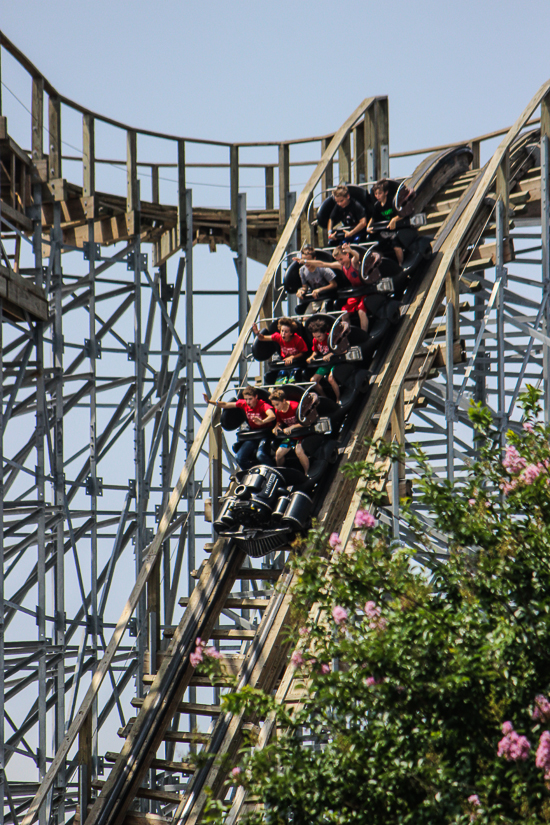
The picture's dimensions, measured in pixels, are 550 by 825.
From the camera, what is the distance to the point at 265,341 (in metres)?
10.6

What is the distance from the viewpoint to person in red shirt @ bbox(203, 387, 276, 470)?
9578 millimetres

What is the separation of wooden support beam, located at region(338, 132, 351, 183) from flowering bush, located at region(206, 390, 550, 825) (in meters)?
7.62

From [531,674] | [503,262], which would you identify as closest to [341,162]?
[503,262]

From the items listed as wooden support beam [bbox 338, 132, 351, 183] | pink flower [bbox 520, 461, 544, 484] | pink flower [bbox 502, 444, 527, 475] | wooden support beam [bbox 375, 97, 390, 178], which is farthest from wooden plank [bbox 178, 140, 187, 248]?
pink flower [bbox 520, 461, 544, 484]

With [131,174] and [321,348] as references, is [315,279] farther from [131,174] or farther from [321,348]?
[131,174]

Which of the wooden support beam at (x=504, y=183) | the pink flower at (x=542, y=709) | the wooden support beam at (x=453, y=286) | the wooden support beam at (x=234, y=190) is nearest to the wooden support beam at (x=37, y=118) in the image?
the wooden support beam at (x=234, y=190)

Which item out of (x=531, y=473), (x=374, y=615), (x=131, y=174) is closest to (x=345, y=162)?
(x=131, y=174)

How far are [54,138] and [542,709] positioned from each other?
28.9 ft

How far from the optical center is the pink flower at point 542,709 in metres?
4.82

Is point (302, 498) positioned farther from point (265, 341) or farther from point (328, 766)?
point (328, 766)

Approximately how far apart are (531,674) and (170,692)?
4391mm

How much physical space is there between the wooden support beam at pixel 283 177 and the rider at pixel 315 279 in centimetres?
343

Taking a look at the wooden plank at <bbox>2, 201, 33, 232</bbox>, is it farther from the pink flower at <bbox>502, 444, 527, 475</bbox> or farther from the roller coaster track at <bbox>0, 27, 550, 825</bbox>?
the pink flower at <bbox>502, 444, 527, 475</bbox>

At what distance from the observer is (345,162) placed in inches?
513
